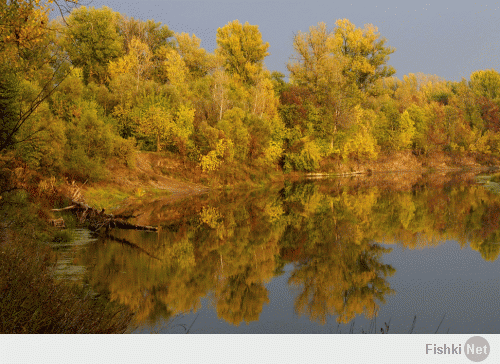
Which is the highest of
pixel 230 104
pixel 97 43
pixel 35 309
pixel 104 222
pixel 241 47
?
pixel 241 47

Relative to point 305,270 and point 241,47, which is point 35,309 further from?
point 241,47

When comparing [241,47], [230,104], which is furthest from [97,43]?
[241,47]

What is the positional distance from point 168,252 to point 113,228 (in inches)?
189

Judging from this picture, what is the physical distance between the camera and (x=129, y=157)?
3378 centimetres

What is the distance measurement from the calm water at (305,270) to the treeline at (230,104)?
8.06m

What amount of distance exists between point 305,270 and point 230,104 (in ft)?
112

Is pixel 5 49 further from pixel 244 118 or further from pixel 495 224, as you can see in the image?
pixel 244 118

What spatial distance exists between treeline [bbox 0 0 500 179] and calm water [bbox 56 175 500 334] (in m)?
8.06

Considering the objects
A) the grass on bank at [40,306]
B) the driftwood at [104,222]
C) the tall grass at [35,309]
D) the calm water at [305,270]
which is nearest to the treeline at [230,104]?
the driftwood at [104,222]

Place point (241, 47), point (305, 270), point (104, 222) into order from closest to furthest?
1. point (305, 270)
2. point (104, 222)
3. point (241, 47)

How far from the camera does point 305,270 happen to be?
565 inches

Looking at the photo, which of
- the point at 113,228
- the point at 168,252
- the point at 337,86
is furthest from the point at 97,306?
the point at 337,86

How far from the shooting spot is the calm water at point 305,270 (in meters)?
10.1

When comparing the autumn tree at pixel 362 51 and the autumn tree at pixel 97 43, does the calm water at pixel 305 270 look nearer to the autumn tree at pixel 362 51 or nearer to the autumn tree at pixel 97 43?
the autumn tree at pixel 97 43
